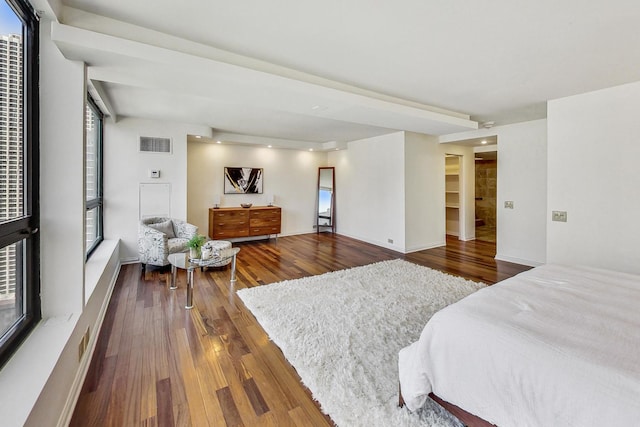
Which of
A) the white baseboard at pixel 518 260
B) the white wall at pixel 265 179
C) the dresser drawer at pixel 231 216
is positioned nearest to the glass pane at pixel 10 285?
the dresser drawer at pixel 231 216

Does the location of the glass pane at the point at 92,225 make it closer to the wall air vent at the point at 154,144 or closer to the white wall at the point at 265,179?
the wall air vent at the point at 154,144

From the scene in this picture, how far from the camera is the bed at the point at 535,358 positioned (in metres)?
1.02

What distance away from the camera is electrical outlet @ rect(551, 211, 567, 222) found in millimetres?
3564

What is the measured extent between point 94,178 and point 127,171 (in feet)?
1.69

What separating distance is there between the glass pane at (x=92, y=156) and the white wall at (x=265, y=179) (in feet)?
6.07

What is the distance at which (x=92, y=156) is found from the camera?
4.14m

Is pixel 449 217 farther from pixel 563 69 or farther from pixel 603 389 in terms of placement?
pixel 603 389

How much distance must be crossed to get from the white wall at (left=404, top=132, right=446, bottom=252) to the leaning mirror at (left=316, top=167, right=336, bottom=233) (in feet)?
8.26

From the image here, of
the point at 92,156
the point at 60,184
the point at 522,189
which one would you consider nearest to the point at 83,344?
the point at 60,184

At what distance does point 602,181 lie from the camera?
3.27 metres

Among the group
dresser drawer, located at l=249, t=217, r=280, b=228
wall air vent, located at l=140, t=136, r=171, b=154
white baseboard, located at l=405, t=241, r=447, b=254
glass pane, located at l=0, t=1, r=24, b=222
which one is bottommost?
white baseboard, located at l=405, t=241, r=447, b=254

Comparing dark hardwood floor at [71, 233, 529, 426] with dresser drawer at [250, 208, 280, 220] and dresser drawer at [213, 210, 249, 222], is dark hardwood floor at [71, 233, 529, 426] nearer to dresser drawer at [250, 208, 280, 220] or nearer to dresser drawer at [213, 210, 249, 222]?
dresser drawer at [213, 210, 249, 222]

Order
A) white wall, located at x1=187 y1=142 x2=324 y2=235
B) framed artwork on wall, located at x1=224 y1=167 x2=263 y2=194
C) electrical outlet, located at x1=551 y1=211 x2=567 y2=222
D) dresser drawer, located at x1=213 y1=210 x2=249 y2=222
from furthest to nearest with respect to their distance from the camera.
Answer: framed artwork on wall, located at x1=224 y1=167 x2=263 y2=194 < white wall, located at x1=187 y1=142 x2=324 y2=235 < dresser drawer, located at x1=213 y1=210 x2=249 y2=222 < electrical outlet, located at x1=551 y1=211 x2=567 y2=222

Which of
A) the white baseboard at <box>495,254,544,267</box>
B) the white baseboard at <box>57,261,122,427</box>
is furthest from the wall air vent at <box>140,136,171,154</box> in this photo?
the white baseboard at <box>495,254,544,267</box>
